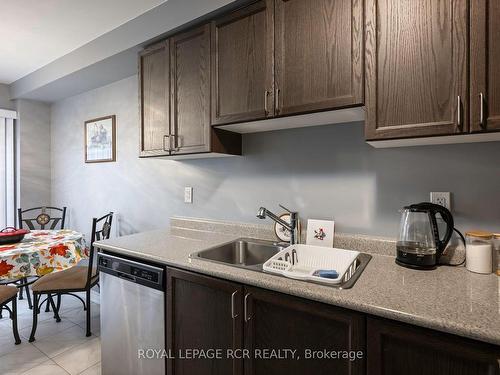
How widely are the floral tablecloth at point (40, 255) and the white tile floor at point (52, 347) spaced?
0.64m

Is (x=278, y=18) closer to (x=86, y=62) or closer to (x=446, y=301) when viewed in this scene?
(x=446, y=301)

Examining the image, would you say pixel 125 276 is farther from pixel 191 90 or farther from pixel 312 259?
pixel 191 90

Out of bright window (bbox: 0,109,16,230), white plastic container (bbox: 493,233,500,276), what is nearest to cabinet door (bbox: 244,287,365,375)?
white plastic container (bbox: 493,233,500,276)

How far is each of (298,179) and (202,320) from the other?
0.95m

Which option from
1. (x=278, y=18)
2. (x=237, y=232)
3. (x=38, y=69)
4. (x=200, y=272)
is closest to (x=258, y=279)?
(x=200, y=272)

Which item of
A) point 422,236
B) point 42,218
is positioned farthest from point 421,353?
point 42,218

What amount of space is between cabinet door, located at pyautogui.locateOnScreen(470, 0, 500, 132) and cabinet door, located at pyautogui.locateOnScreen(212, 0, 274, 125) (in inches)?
32.2

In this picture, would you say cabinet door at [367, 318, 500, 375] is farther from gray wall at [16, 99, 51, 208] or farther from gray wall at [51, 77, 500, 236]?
gray wall at [16, 99, 51, 208]

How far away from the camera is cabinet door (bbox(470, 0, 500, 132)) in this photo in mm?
1012

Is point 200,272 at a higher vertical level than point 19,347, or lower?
higher

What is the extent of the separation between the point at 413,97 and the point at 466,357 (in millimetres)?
895

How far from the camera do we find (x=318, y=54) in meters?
1.34

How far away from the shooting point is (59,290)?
90.7 inches

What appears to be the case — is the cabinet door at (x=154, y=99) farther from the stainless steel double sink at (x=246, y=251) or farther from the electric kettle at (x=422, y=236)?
the electric kettle at (x=422, y=236)
